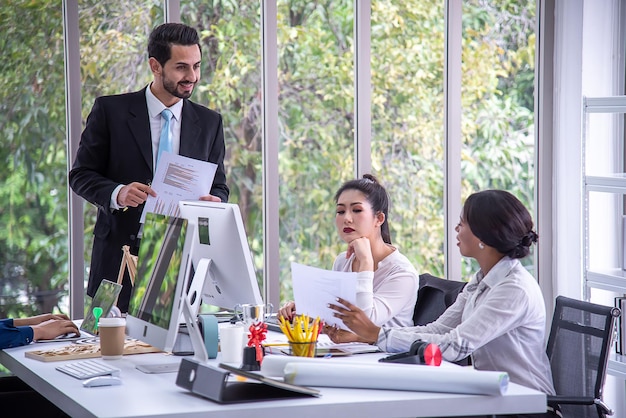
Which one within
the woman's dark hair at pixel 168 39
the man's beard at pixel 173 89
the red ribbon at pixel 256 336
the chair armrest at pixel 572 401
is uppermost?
the woman's dark hair at pixel 168 39

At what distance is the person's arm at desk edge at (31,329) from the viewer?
2643mm

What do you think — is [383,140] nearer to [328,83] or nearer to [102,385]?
[328,83]

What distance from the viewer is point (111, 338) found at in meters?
2.42

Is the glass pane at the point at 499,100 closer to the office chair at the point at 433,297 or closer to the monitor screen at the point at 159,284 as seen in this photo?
the office chair at the point at 433,297

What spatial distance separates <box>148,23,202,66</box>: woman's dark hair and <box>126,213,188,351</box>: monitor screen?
44.0 inches

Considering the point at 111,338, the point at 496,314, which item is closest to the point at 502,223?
the point at 496,314

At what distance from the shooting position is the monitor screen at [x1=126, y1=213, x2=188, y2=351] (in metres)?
2.15

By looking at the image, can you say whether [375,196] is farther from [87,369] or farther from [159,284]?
[87,369]

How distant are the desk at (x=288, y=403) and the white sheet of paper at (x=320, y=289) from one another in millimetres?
528

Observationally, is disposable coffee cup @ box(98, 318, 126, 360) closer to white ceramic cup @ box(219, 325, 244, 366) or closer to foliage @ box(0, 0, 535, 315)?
white ceramic cup @ box(219, 325, 244, 366)

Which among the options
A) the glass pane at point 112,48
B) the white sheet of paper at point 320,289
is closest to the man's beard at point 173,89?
the glass pane at point 112,48

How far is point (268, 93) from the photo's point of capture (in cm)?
424

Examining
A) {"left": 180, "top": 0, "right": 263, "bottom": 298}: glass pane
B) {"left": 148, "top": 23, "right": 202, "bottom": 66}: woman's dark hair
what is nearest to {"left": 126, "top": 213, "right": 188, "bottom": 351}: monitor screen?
{"left": 148, "top": 23, "right": 202, "bottom": 66}: woman's dark hair

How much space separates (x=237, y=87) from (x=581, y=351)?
89.0 inches
